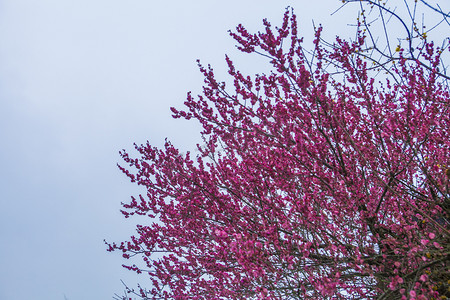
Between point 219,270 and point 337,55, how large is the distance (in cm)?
341

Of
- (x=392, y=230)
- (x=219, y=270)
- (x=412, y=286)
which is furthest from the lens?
(x=219, y=270)

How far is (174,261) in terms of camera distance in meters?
5.16

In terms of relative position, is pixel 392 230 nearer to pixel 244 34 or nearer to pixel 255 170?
pixel 255 170

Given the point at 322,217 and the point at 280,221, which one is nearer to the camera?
the point at 322,217

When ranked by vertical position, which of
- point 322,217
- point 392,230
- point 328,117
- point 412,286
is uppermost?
point 328,117

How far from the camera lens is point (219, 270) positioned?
447 centimetres

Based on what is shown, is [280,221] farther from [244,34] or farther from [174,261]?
[244,34]

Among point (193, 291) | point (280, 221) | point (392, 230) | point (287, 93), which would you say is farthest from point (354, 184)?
point (193, 291)

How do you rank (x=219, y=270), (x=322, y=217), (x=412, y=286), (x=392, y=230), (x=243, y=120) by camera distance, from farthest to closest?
(x=219, y=270)
(x=243, y=120)
(x=392, y=230)
(x=322, y=217)
(x=412, y=286)

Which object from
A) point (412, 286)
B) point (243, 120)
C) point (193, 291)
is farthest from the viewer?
point (193, 291)

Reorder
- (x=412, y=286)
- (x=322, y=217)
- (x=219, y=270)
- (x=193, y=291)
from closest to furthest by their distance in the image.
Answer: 1. (x=412, y=286)
2. (x=322, y=217)
3. (x=219, y=270)
4. (x=193, y=291)

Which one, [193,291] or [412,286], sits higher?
[193,291]

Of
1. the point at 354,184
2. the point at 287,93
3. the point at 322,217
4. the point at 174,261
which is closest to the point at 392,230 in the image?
the point at 354,184

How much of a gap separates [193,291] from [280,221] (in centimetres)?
192
